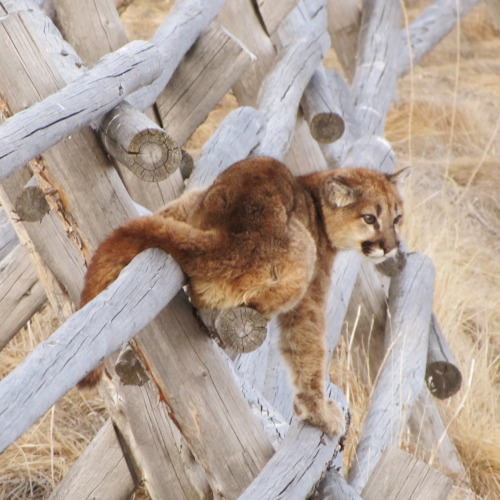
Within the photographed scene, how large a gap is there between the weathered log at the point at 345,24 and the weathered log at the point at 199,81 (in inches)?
99.4

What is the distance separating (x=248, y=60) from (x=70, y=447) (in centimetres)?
231

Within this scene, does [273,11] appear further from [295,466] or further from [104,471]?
[295,466]

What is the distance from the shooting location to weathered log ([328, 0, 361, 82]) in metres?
5.91

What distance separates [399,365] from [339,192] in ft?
4.39

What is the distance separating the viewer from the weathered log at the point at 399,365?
3617 mm

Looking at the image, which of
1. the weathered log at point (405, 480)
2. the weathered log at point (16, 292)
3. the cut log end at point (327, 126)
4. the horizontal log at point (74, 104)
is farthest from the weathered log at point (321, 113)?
the weathered log at point (405, 480)

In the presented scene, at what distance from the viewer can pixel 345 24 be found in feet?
19.4

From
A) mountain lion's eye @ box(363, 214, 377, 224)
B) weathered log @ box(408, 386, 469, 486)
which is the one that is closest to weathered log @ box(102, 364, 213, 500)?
mountain lion's eye @ box(363, 214, 377, 224)

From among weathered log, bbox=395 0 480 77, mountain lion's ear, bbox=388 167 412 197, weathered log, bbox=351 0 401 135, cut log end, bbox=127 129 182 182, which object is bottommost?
weathered log, bbox=395 0 480 77

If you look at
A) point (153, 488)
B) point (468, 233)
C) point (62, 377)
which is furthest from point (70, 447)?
point (468, 233)

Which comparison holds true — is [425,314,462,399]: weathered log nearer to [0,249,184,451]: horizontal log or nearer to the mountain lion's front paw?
the mountain lion's front paw

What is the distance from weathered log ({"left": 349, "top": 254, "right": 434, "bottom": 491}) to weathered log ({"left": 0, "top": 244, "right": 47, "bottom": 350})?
172 centimetres

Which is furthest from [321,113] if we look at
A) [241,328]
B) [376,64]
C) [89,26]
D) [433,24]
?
[433,24]

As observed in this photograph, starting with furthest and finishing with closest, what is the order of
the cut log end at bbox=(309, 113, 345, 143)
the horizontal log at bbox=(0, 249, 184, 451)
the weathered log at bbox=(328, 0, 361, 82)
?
the weathered log at bbox=(328, 0, 361, 82) < the cut log end at bbox=(309, 113, 345, 143) < the horizontal log at bbox=(0, 249, 184, 451)
